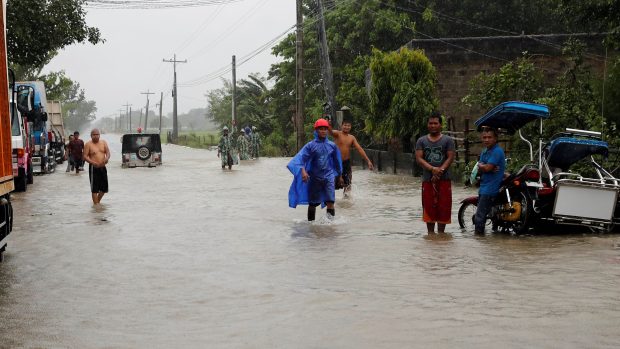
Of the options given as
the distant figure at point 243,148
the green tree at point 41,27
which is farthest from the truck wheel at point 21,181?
the distant figure at point 243,148

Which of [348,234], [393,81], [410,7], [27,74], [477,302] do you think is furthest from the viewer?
[27,74]

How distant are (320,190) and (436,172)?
235 centimetres

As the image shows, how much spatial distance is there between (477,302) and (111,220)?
8888mm

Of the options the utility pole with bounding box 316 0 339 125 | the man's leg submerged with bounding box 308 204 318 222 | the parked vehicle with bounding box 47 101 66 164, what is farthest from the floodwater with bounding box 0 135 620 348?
the parked vehicle with bounding box 47 101 66 164

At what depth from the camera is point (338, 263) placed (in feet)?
33.0

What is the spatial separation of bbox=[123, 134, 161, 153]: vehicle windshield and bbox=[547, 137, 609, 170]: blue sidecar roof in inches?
1005

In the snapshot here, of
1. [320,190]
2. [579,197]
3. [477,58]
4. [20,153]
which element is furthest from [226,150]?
[579,197]

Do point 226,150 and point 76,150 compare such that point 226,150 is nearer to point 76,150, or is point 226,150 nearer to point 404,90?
point 76,150

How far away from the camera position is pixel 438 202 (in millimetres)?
12688

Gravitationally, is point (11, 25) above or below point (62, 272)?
above

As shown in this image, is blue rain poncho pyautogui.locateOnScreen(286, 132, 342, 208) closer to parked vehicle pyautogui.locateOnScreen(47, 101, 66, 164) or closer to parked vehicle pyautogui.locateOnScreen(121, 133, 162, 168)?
parked vehicle pyautogui.locateOnScreen(121, 133, 162, 168)

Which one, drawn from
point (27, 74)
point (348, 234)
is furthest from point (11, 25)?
point (27, 74)

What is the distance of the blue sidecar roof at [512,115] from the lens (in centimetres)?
1312

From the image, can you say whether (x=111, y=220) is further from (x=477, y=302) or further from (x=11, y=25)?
(x=11, y=25)
